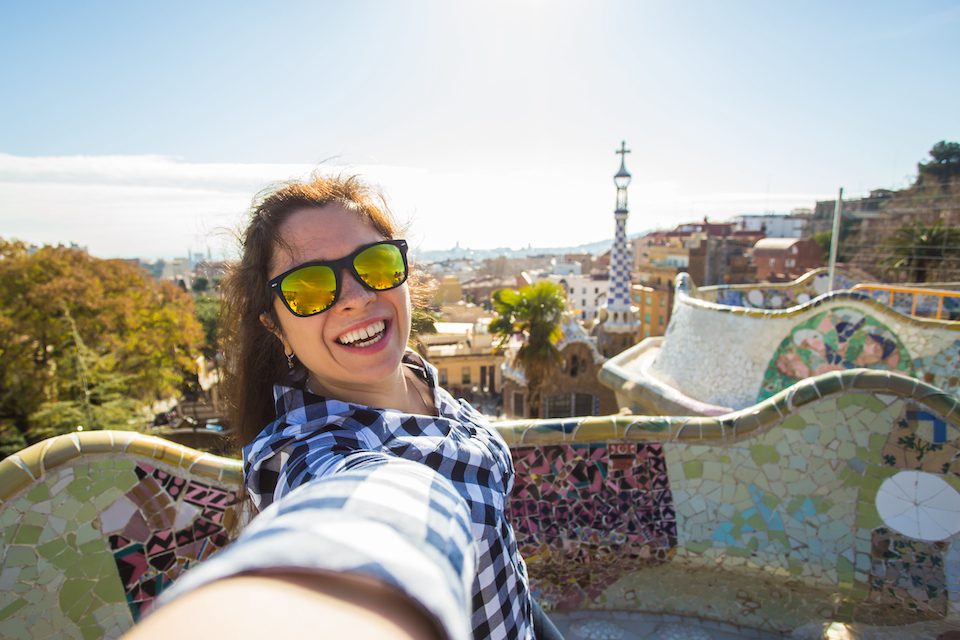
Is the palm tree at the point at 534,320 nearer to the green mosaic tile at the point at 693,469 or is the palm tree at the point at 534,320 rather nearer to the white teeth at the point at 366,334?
the green mosaic tile at the point at 693,469

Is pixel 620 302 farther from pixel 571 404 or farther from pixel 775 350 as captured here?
pixel 775 350

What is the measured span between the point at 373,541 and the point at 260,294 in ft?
3.44

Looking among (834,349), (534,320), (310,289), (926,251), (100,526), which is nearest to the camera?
(310,289)

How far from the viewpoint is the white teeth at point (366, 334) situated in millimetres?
1347

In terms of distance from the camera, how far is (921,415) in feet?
9.02

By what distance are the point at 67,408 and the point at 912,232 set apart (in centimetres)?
2837

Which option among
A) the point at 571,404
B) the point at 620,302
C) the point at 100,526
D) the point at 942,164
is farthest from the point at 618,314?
the point at 942,164

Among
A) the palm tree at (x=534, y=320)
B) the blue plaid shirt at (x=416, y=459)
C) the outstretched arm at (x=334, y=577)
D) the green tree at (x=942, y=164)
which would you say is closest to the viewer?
the outstretched arm at (x=334, y=577)

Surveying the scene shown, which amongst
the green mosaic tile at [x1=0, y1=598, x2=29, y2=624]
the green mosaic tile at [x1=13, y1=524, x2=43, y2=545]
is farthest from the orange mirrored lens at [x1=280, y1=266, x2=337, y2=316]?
the green mosaic tile at [x1=0, y1=598, x2=29, y2=624]

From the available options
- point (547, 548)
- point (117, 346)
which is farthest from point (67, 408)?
point (547, 548)

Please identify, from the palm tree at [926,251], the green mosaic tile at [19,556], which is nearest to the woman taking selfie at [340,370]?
the green mosaic tile at [19,556]

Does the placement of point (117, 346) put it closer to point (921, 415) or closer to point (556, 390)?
point (556, 390)

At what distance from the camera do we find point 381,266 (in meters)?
1.39

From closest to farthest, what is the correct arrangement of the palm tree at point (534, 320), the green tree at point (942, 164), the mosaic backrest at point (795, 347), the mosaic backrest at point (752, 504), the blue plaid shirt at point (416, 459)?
the blue plaid shirt at point (416, 459), the mosaic backrest at point (752, 504), the mosaic backrest at point (795, 347), the palm tree at point (534, 320), the green tree at point (942, 164)
